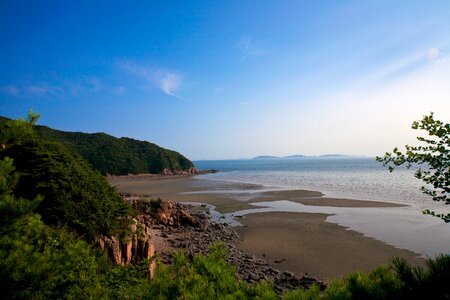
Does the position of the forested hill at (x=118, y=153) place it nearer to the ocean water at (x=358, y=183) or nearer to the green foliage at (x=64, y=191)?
the ocean water at (x=358, y=183)

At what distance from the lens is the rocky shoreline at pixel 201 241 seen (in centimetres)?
1085

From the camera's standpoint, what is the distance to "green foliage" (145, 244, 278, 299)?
317 centimetres

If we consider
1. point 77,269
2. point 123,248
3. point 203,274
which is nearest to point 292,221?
point 123,248

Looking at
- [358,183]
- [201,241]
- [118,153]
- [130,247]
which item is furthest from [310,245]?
[118,153]

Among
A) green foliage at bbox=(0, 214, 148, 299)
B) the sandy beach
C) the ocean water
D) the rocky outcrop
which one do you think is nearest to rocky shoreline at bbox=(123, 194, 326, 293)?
the rocky outcrop

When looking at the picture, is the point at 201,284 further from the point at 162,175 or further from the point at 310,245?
the point at 162,175

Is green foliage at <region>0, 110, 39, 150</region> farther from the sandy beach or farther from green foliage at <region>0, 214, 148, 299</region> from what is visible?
the sandy beach

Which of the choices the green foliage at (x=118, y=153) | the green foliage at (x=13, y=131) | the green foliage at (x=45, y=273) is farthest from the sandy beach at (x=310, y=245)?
the green foliage at (x=118, y=153)

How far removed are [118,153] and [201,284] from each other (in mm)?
89507

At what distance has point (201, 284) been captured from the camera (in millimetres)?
3342

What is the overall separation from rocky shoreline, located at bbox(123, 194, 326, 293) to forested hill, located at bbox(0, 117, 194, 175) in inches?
2317

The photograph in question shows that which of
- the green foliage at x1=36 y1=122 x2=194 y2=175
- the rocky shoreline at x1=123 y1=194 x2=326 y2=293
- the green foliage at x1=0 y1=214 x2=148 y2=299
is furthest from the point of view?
the green foliage at x1=36 y1=122 x2=194 y2=175

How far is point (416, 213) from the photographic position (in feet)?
72.1

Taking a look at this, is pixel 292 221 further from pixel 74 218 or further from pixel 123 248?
pixel 74 218
